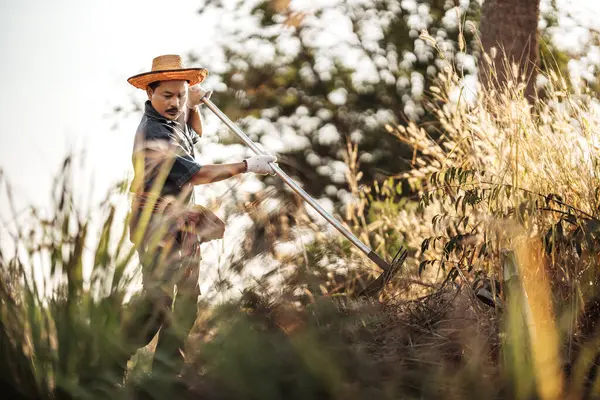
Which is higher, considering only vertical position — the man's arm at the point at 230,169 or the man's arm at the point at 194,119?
the man's arm at the point at 194,119

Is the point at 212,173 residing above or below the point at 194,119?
below

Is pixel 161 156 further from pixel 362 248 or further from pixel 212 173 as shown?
pixel 362 248

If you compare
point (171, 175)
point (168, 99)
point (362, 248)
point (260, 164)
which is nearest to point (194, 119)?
point (168, 99)

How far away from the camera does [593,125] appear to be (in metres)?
4.47

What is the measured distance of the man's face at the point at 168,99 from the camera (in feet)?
14.9

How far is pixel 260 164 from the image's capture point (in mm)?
4645

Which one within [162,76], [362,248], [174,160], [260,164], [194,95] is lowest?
[362,248]

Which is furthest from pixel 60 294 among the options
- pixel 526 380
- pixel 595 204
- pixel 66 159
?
pixel 595 204

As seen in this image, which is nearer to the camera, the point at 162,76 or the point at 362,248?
the point at 162,76

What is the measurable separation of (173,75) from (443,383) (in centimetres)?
240

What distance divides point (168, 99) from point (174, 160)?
427 millimetres

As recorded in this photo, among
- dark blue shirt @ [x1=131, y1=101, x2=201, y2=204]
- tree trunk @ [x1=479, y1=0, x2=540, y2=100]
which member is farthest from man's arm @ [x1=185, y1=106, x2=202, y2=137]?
tree trunk @ [x1=479, y1=0, x2=540, y2=100]

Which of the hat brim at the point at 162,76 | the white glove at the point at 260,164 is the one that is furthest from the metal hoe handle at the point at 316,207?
the hat brim at the point at 162,76

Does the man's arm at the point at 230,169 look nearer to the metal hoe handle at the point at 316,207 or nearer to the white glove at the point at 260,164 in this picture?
the white glove at the point at 260,164
